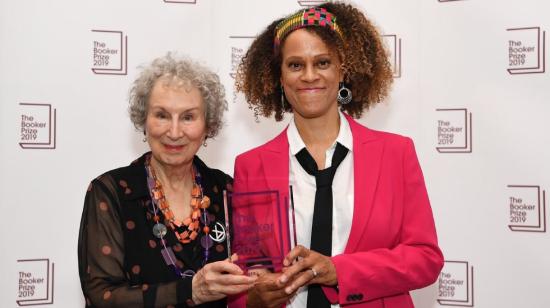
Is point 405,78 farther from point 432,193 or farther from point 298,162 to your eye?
point 298,162

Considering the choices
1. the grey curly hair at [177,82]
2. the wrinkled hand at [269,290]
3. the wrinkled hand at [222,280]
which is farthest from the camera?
the grey curly hair at [177,82]

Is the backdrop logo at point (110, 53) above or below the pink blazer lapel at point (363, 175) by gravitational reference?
above

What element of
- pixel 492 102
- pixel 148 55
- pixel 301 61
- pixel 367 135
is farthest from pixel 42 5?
pixel 492 102

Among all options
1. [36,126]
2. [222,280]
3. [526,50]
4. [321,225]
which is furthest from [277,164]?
[526,50]

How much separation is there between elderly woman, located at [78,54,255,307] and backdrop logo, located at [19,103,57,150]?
3.39 ft

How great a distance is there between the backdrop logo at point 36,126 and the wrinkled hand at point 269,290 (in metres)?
1.59

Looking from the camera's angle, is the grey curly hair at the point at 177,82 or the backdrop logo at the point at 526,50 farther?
the backdrop logo at the point at 526,50

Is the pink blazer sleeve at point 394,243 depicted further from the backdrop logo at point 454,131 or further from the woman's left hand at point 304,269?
the backdrop logo at point 454,131

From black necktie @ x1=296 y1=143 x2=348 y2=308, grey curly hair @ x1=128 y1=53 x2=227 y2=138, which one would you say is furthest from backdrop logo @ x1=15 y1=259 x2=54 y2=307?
black necktie @ x1=296 y1=143 x2=348 y2=308

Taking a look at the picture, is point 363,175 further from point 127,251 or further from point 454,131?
point 454,131

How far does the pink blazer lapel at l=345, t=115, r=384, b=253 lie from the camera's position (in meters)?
1.99

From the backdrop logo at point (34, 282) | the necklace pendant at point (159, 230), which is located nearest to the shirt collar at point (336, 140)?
the necklace pendant at point (159, 230)

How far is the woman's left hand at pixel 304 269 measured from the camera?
1827 millimetres

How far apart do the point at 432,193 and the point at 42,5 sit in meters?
2.24
